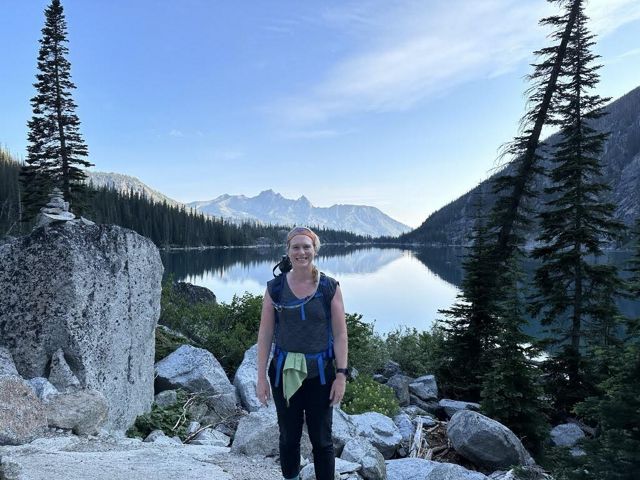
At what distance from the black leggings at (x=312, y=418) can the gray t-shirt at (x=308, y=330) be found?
0.16 metres

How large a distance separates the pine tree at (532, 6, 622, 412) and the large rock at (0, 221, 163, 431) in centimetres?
1126

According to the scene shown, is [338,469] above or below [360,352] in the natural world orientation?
above

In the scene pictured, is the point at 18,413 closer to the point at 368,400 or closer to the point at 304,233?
the point at 304,233

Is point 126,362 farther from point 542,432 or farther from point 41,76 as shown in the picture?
point 41,76

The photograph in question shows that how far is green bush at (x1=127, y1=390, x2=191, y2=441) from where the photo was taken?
246 inches

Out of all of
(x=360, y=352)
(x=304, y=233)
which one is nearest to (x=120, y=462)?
(x=304, y=233)

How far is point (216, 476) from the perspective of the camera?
13.9 ft

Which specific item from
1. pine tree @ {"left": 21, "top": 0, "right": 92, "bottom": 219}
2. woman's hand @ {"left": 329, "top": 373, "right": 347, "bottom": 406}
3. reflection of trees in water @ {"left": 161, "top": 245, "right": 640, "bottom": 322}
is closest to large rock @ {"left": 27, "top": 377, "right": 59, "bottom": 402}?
woman's hand @ {"left": 329, "top": 373, "right": 347, "bottom": 406}

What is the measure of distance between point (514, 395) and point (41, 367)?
317 inches

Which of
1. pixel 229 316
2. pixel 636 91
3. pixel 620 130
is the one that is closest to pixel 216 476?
pixel 229 316

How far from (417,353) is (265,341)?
11.9 meters

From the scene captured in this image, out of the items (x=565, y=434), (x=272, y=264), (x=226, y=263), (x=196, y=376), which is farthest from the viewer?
(x=272, y=264)

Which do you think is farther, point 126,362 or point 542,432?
point 542,432

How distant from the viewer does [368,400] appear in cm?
782
